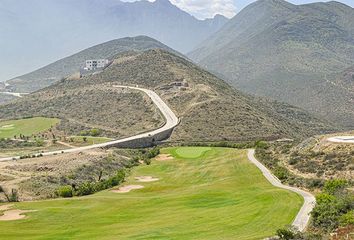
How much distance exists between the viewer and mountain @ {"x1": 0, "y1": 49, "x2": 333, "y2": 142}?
8481 centimetres

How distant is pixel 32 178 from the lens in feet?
141

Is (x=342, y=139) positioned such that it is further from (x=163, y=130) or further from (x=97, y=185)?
(x=163, y=130)

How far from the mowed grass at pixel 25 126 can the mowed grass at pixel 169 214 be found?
5228 centimetres

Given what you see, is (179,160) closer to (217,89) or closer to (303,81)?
(217,89)

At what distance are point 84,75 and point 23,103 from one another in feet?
85.9

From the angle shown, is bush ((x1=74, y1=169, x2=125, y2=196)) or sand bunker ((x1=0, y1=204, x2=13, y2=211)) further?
bush ((x1=74, y1=169, x2=125, y2=196))

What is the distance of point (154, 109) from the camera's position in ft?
314

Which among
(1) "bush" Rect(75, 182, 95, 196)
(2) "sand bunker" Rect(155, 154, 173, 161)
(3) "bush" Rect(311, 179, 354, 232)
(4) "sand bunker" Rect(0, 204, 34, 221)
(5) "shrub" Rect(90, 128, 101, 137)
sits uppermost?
(3) "bush" Rect(311, 179, 354, 232)

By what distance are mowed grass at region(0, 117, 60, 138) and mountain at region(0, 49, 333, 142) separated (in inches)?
126

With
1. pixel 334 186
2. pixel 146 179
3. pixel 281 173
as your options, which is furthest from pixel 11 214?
pixel 281 173

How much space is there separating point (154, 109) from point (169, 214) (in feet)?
213

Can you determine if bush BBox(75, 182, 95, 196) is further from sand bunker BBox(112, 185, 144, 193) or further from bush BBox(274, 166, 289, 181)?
bush BBox(274, 166, 289, 181)

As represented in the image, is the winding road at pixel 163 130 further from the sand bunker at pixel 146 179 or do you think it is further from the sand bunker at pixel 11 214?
the sand bunker at pixel 11 214

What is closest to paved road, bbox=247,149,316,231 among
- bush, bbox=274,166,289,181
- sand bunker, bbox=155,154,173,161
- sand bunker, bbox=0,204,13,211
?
bush, bbox=274,166,289,181
